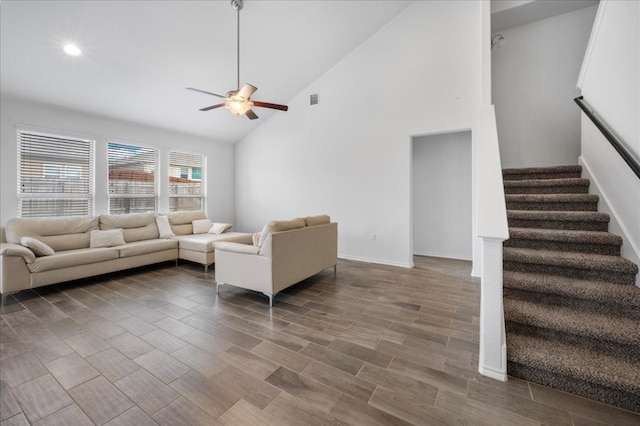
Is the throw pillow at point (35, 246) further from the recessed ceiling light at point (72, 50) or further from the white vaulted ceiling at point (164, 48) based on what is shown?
the recessed ceiling light at point (72, 50)

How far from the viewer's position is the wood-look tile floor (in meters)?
1.48

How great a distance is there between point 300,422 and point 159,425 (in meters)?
0.75

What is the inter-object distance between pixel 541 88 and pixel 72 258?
7.62 metres

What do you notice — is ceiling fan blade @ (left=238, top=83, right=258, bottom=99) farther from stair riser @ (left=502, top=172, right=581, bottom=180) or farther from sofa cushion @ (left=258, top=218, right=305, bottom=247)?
stair riser @ (left=502, top=172, right=581, bottom=180)

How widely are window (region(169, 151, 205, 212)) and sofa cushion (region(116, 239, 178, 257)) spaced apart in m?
1.61

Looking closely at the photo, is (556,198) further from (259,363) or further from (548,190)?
(259,363)

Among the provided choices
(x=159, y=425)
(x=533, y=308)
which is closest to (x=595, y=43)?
(x=533, y=308)

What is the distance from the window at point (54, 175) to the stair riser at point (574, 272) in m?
6.50

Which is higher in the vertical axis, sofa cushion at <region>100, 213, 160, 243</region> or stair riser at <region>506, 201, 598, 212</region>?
stair riser at <region>506, 201, 598, 212</region>

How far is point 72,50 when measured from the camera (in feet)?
11.5

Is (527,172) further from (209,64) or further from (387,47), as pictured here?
(209,64)

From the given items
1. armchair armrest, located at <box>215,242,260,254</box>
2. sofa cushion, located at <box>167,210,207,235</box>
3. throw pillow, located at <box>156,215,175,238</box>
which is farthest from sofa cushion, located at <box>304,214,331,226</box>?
sofa cushion, located at <box>167,210,207,235</box>

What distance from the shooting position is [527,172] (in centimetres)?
340

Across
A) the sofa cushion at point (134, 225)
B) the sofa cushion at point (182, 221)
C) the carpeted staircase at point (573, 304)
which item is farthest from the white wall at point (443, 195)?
the sofa cushion at point (134, 225)
